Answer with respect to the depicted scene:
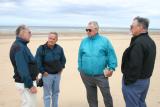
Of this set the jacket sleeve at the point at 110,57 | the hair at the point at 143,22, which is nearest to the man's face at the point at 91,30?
the jacket sleeve at the point at 110,57

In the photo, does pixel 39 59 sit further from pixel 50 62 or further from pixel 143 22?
pixel 143 22

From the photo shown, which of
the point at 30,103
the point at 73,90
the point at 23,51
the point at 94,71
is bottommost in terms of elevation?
the point at 73,90

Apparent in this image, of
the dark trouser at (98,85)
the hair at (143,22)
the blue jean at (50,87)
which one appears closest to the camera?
the hair at (143,22)

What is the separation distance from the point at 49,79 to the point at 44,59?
387 mm

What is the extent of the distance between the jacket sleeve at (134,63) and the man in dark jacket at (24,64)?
1.53 metres

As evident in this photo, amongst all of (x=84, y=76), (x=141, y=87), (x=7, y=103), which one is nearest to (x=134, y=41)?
(x=141, y=87)

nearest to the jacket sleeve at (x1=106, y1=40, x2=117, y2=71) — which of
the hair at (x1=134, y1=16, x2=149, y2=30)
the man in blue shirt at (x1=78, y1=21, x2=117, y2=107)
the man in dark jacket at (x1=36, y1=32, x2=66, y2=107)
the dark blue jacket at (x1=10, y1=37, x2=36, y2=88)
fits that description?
the man in blue shirt at (x1=78, y1=21, x2=117, y2=107)

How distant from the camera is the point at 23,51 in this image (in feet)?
16.5

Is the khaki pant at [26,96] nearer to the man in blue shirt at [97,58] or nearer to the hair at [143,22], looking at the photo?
the man in blue shirt at [97,58]

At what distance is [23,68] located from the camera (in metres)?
4.99

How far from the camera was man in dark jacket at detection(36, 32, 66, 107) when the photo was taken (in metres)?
5.97

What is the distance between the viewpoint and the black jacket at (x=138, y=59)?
4.70 metres

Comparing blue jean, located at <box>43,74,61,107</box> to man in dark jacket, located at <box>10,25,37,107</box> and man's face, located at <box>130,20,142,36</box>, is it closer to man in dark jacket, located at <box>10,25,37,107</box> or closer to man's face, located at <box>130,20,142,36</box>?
man in dark jacket, located at <box>10,25,37,107</box>

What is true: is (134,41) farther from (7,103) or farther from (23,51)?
(7,103)
